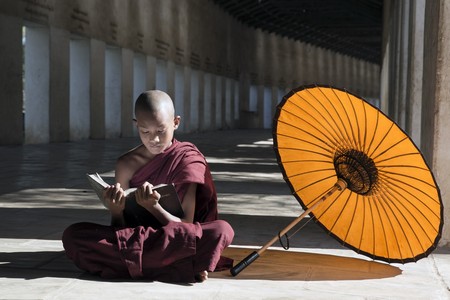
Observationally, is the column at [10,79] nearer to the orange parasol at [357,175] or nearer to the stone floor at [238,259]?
→ the stone floor at [238,259]

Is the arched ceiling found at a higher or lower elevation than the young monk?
higher

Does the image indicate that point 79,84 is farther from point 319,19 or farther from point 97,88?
point 319,19

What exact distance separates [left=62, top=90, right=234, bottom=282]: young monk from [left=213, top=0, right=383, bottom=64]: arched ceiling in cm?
3798

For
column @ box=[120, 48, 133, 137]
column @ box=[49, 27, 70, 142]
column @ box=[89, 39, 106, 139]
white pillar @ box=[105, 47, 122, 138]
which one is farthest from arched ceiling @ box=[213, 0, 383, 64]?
column @ box=[49, 27, 70, 142]

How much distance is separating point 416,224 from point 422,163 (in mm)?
365

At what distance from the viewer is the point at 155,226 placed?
496 cm

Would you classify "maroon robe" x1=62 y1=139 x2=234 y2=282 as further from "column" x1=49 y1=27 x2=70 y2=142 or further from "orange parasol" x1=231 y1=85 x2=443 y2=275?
"column" x1=49 y1=27 x2=70 y2=142

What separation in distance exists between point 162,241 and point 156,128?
587 millimetres

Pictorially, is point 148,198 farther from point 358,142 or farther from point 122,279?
point 358,142

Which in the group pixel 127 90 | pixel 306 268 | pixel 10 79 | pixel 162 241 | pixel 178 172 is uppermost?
pixel 10 79

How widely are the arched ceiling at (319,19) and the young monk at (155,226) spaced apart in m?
38.0

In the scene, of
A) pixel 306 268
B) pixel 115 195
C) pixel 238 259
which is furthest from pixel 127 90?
pixel 115 195

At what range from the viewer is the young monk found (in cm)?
475

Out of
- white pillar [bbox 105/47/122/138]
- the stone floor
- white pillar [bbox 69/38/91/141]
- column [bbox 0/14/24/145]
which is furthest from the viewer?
white pillar [bbox 105/47/122/138]
